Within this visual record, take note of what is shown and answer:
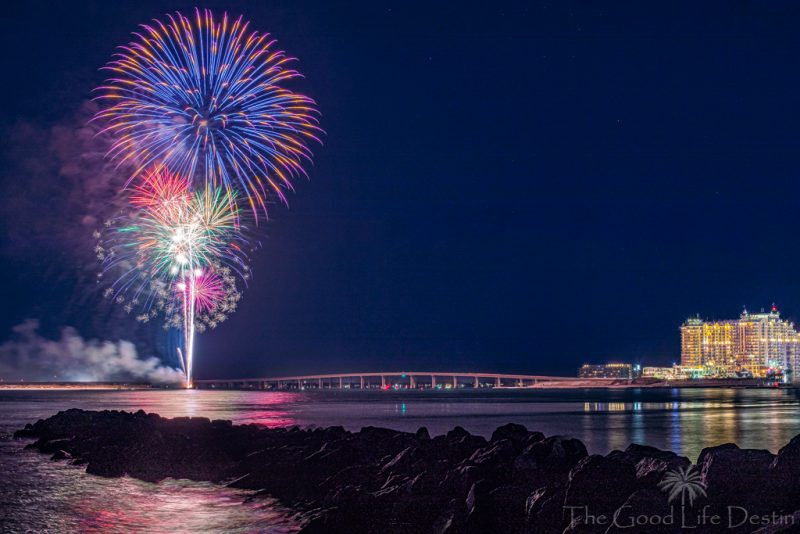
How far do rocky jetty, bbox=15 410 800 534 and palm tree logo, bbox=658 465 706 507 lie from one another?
0.02 m

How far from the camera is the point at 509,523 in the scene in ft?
36.7

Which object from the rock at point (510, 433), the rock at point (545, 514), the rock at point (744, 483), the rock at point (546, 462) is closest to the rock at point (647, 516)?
the rock at point (744, 483)

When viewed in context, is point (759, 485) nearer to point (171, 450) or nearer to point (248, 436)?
point (171, 450)

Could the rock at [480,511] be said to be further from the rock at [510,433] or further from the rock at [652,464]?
the rock at [510,433]

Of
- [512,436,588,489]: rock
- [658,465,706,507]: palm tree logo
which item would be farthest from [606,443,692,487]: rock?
[512,436,588,489]: rock

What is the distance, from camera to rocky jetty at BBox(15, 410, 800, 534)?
10.0 meters

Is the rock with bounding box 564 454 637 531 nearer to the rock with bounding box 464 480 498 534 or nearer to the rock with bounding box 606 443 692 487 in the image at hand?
the rock with bounding box 606 443 692 487

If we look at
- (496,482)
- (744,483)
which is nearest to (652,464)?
(496,482)

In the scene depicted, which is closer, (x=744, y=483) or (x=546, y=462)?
(x=744, y=483)

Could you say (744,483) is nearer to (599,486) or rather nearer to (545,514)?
(599,486)

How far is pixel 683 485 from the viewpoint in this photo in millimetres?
10758

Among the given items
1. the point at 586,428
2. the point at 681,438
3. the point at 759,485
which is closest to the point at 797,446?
the point at 759,485

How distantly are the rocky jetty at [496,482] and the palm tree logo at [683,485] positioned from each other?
2 centimetres

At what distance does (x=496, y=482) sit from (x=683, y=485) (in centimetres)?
362
